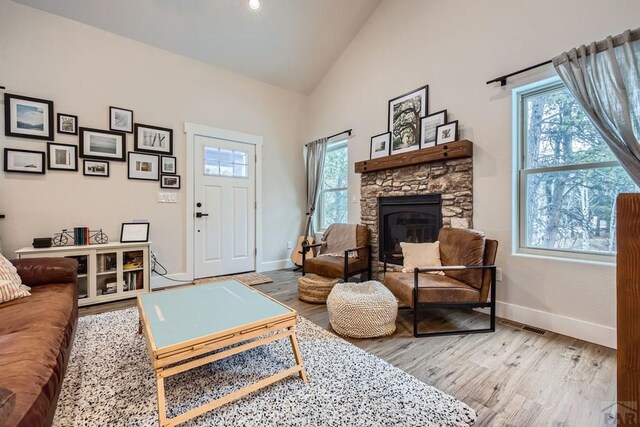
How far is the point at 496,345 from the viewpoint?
210 cm

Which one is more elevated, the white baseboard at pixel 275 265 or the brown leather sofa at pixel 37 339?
the brown leather sofa at pixel 37 339

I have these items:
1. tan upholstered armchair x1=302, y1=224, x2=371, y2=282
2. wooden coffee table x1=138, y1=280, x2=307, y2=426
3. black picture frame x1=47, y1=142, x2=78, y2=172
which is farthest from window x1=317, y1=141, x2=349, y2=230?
black picture frame x1=47, y1=142, x2=78, y2=172

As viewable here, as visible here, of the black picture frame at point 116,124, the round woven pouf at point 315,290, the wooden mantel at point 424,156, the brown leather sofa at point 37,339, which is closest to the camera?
the brown leather sofa at point 37,339

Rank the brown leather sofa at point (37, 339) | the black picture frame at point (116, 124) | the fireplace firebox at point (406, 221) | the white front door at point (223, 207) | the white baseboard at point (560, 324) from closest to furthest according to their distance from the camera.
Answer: the brown leather sofa at point (37, 339), the white baseboard at point (560, 324), the fireplace firebox at point (406, 221), the black picture frame at point (116, 124), the white front door at point (223, 207)

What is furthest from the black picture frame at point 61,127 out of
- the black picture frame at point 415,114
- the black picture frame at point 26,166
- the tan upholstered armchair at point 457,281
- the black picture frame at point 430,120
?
the black picture frame at point 430,120

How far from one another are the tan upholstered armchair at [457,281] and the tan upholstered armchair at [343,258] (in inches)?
24.7

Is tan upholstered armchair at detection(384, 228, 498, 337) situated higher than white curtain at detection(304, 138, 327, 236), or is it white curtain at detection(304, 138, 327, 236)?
white curtain at detection(304, 138, 327, 236)

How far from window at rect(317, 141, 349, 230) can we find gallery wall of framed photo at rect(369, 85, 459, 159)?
80 cm

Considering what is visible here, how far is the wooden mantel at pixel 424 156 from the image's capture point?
9.07 ft

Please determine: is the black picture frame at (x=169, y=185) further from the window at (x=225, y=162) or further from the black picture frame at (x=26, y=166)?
the black picture frame at (x=26, y=166)

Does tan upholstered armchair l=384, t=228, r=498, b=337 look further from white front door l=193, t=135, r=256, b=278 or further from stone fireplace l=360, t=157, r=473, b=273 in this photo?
white front door l=193, t=135, r=256, b=278

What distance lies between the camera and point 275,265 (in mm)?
4781

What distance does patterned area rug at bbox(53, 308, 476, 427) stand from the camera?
1337 mm

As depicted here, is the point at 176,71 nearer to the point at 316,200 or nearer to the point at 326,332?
the point at 316,200
